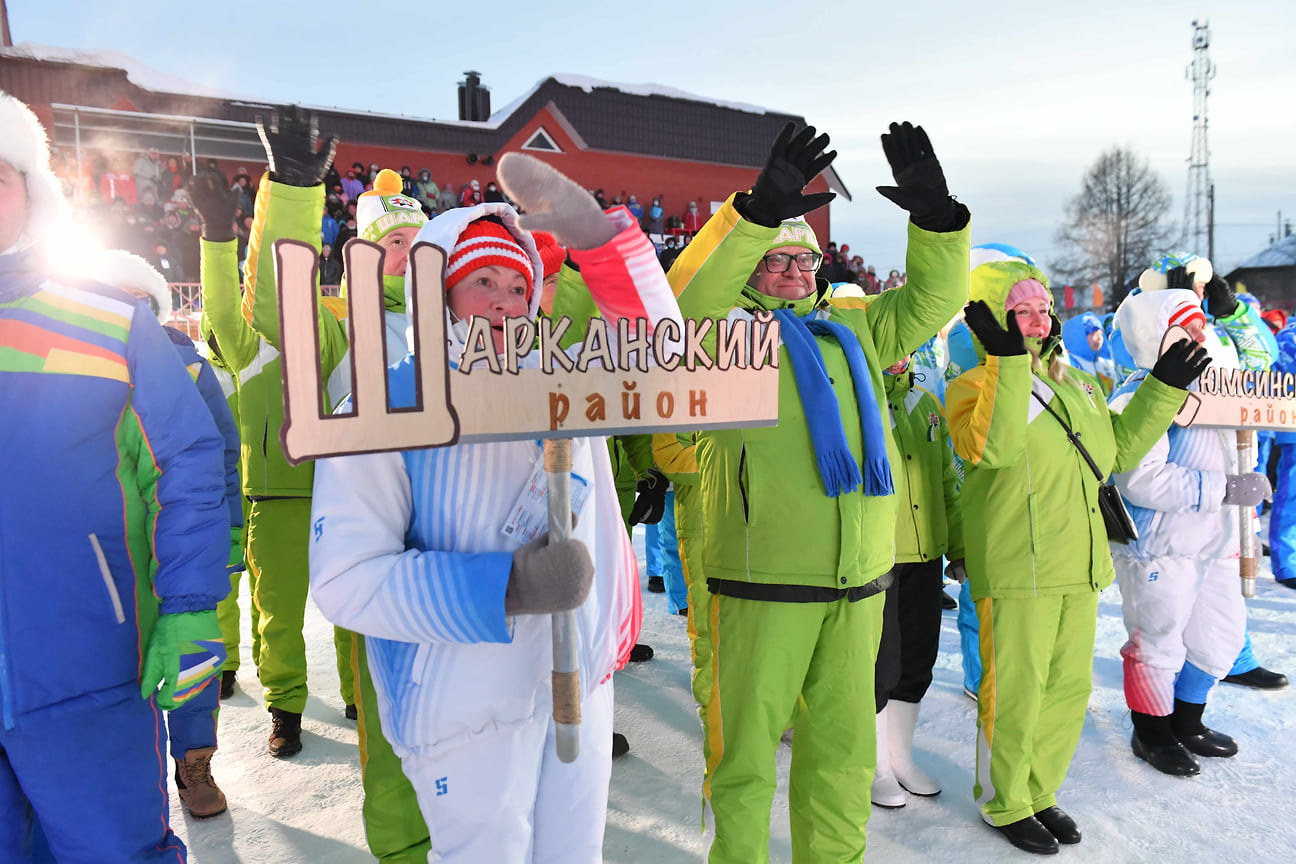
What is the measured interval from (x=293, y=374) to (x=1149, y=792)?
349 centimetres

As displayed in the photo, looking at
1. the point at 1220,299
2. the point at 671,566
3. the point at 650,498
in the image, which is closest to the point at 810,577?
the point at 650,498

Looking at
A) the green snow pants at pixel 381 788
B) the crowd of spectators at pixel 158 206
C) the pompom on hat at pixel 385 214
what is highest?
the crowd of spectators at pixel 158 206

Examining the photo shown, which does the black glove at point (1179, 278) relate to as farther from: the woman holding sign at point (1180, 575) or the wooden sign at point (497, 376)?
the wooden sign at point (497, 376)

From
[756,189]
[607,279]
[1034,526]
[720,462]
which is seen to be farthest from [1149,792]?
[607,279]

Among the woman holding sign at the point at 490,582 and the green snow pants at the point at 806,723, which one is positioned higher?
the woman holding sign at the point at 490,582

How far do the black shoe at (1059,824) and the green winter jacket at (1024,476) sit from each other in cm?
79

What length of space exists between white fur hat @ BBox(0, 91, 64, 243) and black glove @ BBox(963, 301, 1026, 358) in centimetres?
254

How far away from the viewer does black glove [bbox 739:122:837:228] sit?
2.00 m

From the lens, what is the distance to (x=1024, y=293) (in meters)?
2.98

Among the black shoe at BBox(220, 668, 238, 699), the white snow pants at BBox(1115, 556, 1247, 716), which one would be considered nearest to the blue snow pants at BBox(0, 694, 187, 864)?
the black shoe at BBox(220, 668, 238, 699)

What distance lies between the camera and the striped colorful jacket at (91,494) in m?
1.67

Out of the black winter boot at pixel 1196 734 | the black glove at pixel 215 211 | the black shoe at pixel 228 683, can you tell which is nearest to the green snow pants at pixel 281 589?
the black shoe at pixel 228 683

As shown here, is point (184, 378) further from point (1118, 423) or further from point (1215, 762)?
point (1215, 762)

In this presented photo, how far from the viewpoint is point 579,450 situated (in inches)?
63.7
